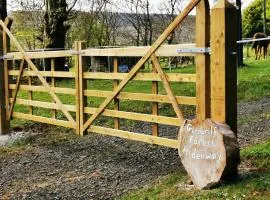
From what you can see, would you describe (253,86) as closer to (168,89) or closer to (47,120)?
(47,120)

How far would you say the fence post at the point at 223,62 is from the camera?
6.23 metres

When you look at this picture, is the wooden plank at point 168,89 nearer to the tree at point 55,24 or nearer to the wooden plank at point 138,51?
the wooden plank at point 138,51

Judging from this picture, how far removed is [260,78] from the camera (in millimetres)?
16688

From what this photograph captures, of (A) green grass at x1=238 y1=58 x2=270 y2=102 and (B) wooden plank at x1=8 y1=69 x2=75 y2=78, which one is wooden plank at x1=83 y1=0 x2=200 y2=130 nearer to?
(B) wooden plank at x1=8 y1=69 x2=75 y2=78

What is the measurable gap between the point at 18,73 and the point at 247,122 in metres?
4.74

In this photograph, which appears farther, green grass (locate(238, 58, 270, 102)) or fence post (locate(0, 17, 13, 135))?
green grass (locate(238, 58, 270, 102))

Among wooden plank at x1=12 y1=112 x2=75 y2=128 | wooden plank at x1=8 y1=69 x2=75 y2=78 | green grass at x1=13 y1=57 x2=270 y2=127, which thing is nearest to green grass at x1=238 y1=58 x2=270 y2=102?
green grass at x1=13 y1=57 x2=270 y2=127

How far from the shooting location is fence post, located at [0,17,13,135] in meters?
11.3

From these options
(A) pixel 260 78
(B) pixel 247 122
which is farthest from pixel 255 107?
(A) pixel 260 78

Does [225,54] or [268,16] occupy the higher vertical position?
[268,16]

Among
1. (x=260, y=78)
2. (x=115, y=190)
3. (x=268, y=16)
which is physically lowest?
(x=115, y=190)

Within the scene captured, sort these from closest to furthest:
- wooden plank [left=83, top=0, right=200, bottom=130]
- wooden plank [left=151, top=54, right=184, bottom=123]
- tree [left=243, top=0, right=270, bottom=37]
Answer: wooden plank [left=83, top=0, right=200, bottom=130] → wooden plank [left=151, top=54, right=184, bottom=123] → tree [left=243, top=0, right=270, bottom=37]

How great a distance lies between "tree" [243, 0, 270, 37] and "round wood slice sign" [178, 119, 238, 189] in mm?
38268

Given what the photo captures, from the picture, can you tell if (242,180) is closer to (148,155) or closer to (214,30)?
(214,30)
